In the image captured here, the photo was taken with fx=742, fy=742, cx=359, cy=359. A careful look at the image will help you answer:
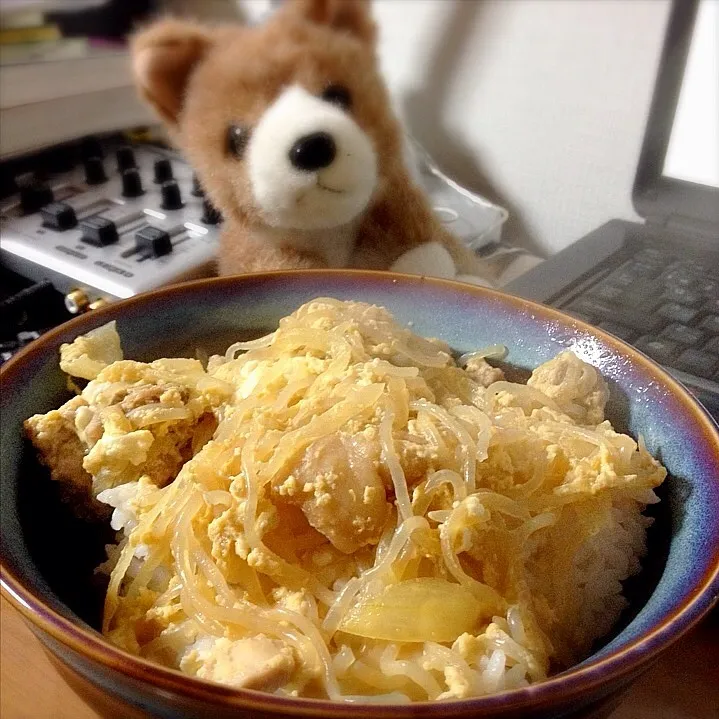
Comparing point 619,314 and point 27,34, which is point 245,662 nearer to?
point 619,314

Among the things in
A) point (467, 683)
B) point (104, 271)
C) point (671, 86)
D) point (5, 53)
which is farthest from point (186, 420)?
point (5, 53)

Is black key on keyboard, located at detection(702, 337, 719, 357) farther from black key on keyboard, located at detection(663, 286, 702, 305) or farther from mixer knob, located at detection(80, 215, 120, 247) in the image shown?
mixer knob, located at detection(80, 215, 120, 247)

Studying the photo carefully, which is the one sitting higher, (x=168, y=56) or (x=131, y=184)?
(x=168, y=56)

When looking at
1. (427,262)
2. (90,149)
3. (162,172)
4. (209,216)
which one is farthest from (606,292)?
(90,149)

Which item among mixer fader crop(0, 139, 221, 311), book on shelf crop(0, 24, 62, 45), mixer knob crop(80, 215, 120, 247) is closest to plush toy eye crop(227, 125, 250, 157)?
mixer fader crop(0, 139, 221, 311)

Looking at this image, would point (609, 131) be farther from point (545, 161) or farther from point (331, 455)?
point (331, 455)

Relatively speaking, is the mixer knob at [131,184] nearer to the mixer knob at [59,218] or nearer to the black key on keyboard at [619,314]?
the mixer knob at [59,218]
